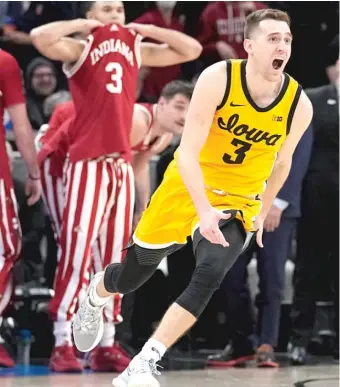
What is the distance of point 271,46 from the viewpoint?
4.72 metres

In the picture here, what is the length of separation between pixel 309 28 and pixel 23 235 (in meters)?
3.49

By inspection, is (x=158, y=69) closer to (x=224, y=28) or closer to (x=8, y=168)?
(x=224, y=28)

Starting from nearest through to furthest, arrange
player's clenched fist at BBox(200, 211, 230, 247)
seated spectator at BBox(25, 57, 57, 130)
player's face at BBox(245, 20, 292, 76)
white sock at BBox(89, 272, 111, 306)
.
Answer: player's clenched fist at BBox(200, 211, 230, 247) < player's face at BBox(245, 20, 292, 76) < white sock at BBox(89, 272, 111, 306) < seated spectator at BBox(25, 57, 57, 130)

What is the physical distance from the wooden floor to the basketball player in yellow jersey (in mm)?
694

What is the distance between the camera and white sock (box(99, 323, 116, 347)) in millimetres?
6375

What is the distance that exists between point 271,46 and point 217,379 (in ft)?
6.86

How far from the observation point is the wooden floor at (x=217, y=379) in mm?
5445

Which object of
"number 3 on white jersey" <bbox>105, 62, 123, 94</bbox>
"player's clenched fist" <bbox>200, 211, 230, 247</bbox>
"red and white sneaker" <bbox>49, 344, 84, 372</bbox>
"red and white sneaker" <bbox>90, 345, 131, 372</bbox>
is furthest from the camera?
"number 3 on white jersey" <bbox>105, 62, 123, 94</bbox>

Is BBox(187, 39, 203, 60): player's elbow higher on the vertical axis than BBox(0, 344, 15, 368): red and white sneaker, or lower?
higher

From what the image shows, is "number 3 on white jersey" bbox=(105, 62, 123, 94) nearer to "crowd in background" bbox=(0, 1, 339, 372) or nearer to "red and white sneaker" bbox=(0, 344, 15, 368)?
"crowd in background" bbox=(0, 1, 339, 372)

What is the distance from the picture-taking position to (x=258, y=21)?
4809 mm

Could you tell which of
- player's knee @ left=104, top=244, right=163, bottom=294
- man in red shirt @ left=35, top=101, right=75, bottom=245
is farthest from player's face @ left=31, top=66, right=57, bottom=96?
player's knee @ left=104, top=244, right=163, bottom=294

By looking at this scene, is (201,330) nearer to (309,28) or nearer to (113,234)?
(113,234)

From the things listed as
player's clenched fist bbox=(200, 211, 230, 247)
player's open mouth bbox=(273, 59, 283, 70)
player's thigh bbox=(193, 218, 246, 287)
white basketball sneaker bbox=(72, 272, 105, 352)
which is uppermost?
player's open mouth bbox=(273, 59, 283, 70)
